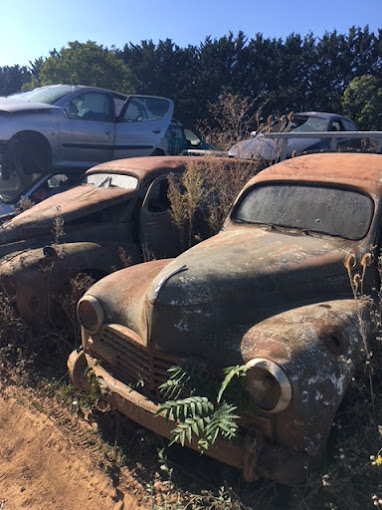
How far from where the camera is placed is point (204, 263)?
317cm

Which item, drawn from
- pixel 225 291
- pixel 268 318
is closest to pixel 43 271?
pixel 225 291

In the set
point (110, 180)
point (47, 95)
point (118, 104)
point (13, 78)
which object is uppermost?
point (13, 78)

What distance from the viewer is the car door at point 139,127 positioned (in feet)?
30.5

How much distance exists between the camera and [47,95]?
8.70 m

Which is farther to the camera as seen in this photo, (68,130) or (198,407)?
(68,130)

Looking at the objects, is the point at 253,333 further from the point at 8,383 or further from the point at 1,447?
the point at 8,383

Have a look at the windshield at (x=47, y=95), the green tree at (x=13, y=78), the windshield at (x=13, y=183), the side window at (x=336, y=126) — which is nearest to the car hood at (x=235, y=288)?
the windshield at (x=13, y=183)

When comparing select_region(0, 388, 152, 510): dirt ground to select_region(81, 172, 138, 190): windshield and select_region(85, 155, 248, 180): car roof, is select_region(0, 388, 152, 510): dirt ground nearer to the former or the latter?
select_region(81, 172, 138, 190): windshield

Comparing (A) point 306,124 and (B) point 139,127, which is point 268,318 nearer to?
(B) point 139,127

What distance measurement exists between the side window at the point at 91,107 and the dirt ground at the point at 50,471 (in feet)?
21.1

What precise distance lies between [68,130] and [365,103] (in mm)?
14266

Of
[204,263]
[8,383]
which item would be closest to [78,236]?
[8,383]

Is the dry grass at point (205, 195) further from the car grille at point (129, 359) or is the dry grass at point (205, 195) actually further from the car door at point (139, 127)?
the car door at point (139, 127)

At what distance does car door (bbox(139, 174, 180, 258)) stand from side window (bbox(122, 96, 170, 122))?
179 inches
